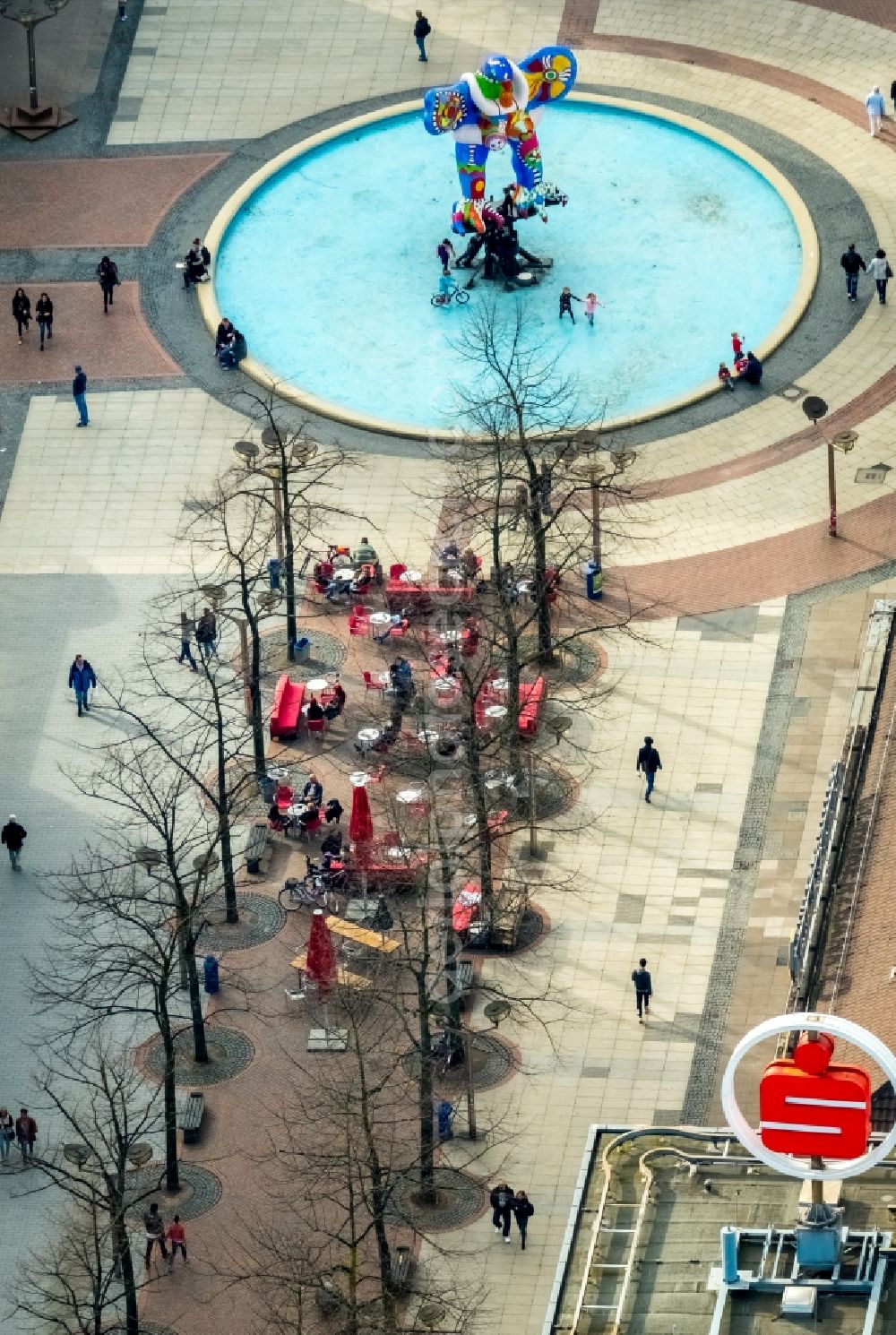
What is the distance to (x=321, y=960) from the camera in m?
115

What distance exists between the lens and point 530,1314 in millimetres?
104062

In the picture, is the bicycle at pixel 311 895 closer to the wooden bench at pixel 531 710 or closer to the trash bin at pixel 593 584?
the wooden bench at pixel 531 710

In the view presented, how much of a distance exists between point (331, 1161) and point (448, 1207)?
22.0ft

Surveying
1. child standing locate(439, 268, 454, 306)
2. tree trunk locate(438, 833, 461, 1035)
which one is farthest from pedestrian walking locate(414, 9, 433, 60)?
tree trunk locate(438, 833, 461, 1035)

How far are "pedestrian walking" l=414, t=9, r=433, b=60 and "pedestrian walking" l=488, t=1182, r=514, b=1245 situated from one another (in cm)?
6850

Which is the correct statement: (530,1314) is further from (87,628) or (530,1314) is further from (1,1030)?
(87,628)

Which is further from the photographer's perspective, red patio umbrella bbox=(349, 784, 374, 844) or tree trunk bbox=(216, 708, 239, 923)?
red patio umbrella bbox=(349, 784, 374, 844)

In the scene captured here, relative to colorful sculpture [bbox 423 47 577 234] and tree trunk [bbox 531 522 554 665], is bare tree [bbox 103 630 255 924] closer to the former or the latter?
tree trunk [bbox 531 522 554 665]

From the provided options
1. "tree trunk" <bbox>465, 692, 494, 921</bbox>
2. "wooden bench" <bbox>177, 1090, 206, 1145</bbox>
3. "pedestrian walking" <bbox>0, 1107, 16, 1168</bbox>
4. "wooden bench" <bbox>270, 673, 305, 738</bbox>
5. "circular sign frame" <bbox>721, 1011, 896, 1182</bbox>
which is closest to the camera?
"circular sign frame" <bbox>721, 1011, 896, 1182</bbox>

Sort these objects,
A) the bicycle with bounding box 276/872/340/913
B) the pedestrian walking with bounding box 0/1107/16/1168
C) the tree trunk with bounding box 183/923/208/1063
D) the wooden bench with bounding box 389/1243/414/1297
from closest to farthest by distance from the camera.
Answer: the wooden bench with bounding box 389/1243/414/1297 → the tree trunk with bounding box 183/923/208/1063 → the pedestrian walking with bounding box 0/1107/16/1168 → the bicycle with bounding box 276/872/340/913

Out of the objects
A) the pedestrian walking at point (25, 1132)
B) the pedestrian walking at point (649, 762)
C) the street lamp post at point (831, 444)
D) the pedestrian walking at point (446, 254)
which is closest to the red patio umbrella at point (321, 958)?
the pedestrian walking at point (25, 1132)

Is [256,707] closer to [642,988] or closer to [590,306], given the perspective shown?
[642,988]

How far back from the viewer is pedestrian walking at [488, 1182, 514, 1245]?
4168 inches

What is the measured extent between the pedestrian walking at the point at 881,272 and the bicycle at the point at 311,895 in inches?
1539
